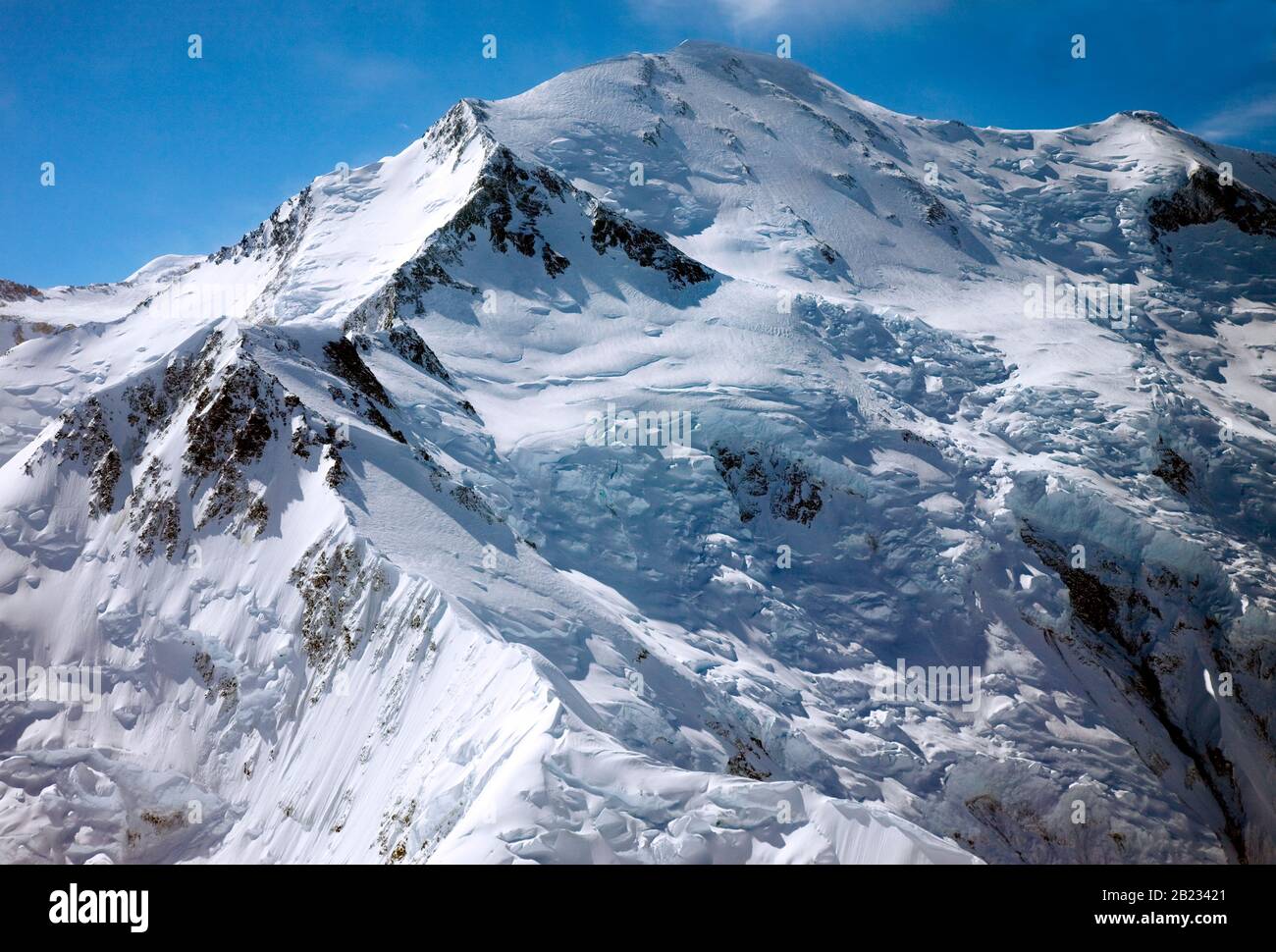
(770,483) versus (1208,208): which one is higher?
(1208,208)

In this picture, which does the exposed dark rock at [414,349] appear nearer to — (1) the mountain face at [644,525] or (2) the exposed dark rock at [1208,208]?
(1) the mountain face at [644,525]

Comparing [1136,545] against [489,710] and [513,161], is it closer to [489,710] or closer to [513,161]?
[489,710]

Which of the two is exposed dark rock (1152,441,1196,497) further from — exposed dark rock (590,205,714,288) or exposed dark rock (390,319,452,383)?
exposed dark rock (390,319,452,383)

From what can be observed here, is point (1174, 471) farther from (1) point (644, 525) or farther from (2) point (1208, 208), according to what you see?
(2) point (1208, 208)

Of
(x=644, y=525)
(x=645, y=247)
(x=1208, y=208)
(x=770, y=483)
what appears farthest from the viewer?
(x=1208, y=208)

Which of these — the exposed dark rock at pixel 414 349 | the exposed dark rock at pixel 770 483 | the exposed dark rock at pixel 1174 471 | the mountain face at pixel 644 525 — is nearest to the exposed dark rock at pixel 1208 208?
the mountain face at pixel 644 525

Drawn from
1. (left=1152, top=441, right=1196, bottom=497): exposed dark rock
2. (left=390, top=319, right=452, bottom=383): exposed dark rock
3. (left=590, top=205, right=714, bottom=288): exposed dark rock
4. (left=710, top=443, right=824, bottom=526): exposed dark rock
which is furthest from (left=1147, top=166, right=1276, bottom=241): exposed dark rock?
(left=390, top=319, right=452, bottom=383): exposed dark rock

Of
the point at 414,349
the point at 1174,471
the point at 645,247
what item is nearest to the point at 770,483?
the point at 414,349

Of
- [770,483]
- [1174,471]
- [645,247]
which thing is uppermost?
[645,247]
